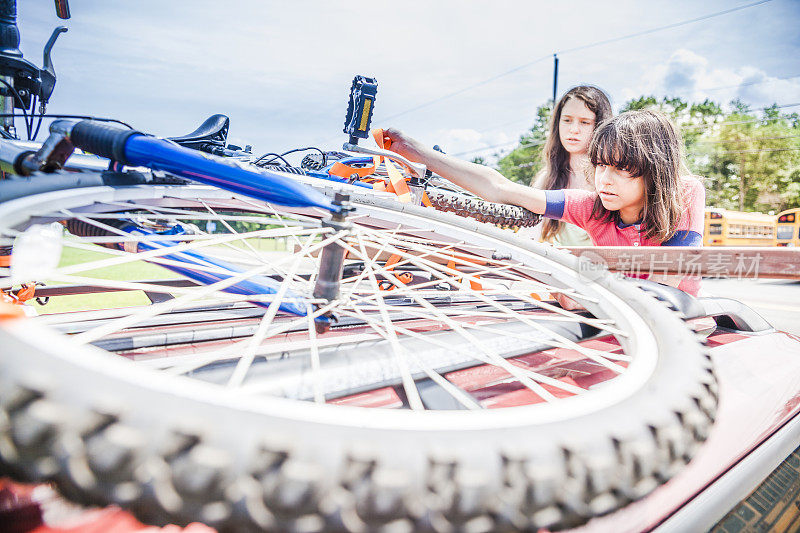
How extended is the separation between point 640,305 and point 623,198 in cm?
103

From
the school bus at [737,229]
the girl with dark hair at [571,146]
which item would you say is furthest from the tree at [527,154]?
the girl with dark hair at [571,146]

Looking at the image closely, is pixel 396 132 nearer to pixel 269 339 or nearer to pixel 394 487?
pixel 269 339

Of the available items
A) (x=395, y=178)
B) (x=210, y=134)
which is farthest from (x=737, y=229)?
(x=210, y=134)

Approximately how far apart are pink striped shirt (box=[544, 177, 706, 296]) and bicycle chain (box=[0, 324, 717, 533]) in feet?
5.98

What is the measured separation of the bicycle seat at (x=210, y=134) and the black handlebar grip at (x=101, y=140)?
693 millimetres

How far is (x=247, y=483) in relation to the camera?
37 cm

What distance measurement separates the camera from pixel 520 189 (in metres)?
2.30

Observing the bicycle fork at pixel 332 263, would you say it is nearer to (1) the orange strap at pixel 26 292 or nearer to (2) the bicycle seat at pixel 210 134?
(2) the bicycle seat at pixel 210 134

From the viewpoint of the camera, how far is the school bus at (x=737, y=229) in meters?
12.9

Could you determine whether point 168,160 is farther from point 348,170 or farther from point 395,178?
point 348,170

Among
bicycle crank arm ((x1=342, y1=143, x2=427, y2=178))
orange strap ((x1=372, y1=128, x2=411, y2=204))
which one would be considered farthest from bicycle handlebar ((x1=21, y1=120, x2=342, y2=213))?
orange strap ((x1=372, y1=128, x2=411, y2=204))

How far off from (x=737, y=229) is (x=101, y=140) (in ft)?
54.8

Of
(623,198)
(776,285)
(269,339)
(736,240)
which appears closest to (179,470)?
(269,339)

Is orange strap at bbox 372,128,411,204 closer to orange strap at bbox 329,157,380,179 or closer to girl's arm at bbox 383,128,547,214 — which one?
girl's arm at bbox 383,128,547,214
